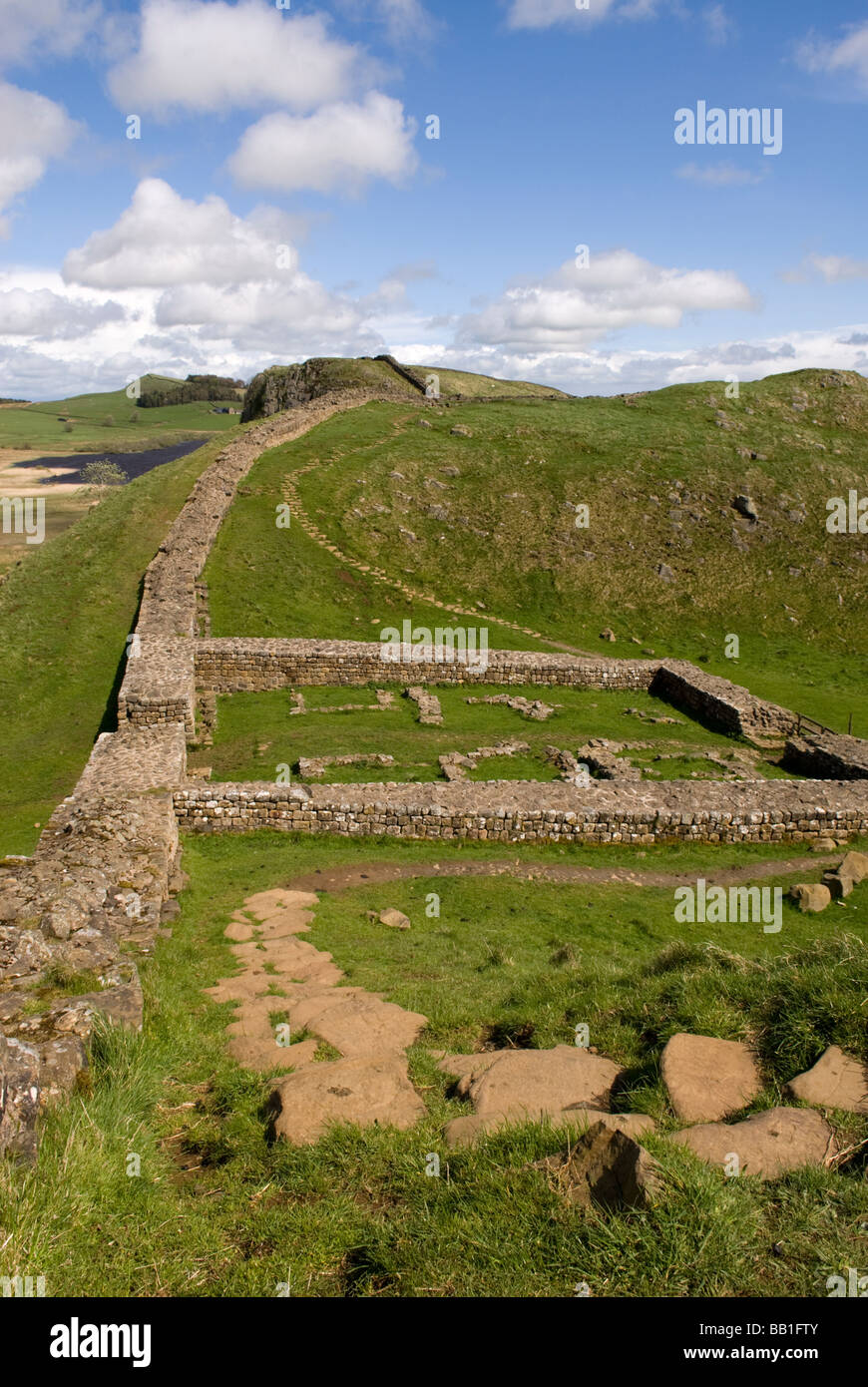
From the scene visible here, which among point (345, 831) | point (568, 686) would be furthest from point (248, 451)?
point (345, 831)

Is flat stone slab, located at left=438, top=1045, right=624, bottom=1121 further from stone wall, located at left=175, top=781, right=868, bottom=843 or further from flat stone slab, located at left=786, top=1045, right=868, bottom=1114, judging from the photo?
stone wall, located at left=175, top=781, right=868, bottom=843

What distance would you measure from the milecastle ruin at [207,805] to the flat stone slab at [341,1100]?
1.81 m

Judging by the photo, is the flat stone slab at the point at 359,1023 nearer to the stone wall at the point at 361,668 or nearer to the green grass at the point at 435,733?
the green grass at the point at 435,733

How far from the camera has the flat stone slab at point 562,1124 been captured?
594cm

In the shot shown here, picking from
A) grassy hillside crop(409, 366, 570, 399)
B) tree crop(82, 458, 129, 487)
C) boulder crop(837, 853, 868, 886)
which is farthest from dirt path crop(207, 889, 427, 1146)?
tree crop(82, 458, 129, 487)

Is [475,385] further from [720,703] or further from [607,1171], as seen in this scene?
[607,1171]

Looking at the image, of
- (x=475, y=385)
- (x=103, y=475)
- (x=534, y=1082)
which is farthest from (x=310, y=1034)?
(x=103, y=475)

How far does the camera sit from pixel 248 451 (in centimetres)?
4466


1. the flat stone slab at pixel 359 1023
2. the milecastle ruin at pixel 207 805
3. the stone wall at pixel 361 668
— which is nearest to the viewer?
the flat stone slab at pixel 359 1023

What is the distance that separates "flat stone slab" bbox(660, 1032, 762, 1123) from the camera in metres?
6.40

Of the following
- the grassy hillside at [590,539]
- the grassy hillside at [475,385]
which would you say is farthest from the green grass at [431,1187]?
the grassy hillside at [475,385]

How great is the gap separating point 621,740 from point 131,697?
1440 cm

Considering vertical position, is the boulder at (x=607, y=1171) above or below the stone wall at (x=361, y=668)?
below

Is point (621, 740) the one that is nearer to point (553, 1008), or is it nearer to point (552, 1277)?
point (553, 1008)
